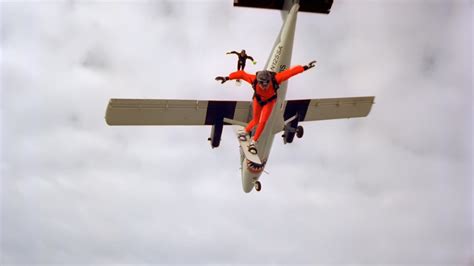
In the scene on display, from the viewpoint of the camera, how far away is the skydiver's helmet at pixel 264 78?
42.8 feet

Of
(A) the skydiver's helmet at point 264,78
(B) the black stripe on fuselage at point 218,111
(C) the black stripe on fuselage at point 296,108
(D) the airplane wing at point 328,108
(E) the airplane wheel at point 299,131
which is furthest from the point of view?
(D) the airplane wing at point 328,108

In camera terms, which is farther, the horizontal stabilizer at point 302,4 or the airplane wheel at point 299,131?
the airplane wheel at point 299,131

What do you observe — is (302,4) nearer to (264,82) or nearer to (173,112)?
(264,82)

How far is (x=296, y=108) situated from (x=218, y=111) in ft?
13.0

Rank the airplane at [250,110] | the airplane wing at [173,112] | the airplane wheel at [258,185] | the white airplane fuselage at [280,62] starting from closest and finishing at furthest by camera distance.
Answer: the white airplane fuselage at [280,62], the airplane at [250,110], the airplane wing at [173,112], the airplane wheel at [258,185]

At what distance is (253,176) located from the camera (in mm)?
17438

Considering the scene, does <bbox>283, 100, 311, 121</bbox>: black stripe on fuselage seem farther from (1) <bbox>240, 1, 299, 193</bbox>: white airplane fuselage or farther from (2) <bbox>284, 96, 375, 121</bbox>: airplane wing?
(1) <bbox>240, 1, 299, 193</bbox>: white airplane fuselage

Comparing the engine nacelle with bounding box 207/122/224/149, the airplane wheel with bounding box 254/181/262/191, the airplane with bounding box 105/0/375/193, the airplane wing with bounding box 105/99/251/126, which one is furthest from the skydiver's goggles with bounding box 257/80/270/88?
the airplane wheel with bounding box 254/181/262/191

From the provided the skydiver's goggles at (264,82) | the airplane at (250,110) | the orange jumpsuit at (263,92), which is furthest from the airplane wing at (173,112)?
the skydiver's goggles at (264,82)

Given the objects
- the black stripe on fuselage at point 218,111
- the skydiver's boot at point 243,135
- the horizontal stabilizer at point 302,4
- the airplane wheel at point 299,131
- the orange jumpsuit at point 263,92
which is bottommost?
the airplane wheel at point 299,131

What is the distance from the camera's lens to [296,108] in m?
18.3

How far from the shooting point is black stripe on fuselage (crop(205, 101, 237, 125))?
17031mm

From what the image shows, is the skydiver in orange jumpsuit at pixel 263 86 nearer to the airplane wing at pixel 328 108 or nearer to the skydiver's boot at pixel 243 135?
the skydiver's boot at pixel 243 135

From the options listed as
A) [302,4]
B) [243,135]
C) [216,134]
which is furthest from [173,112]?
[302,4]
